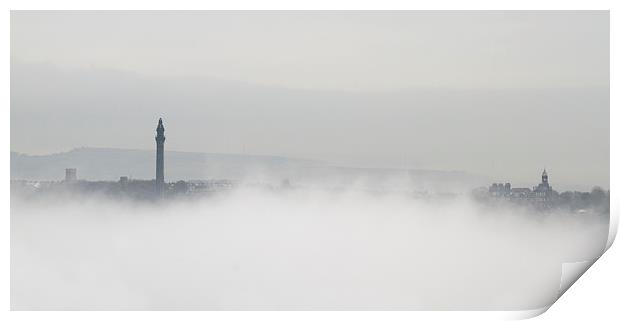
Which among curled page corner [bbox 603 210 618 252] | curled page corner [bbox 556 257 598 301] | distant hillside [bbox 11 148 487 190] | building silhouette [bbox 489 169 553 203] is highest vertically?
distant hillside [bbox 11 148 487 190]

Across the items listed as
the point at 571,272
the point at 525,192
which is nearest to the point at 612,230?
the point at 571,272

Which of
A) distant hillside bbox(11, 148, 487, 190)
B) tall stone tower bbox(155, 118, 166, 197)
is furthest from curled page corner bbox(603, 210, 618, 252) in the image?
tall stone tower bbox(155, 118, 166, 197)

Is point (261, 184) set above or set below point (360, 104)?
below

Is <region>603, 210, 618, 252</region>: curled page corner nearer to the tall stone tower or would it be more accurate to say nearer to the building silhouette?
the building silhouette

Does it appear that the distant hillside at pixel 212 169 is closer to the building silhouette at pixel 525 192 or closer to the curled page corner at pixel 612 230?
the building silhouette at pixel 525 192

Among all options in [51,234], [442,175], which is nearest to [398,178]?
[442,175]

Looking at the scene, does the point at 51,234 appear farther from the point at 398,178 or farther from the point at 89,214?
the point at 398,178
